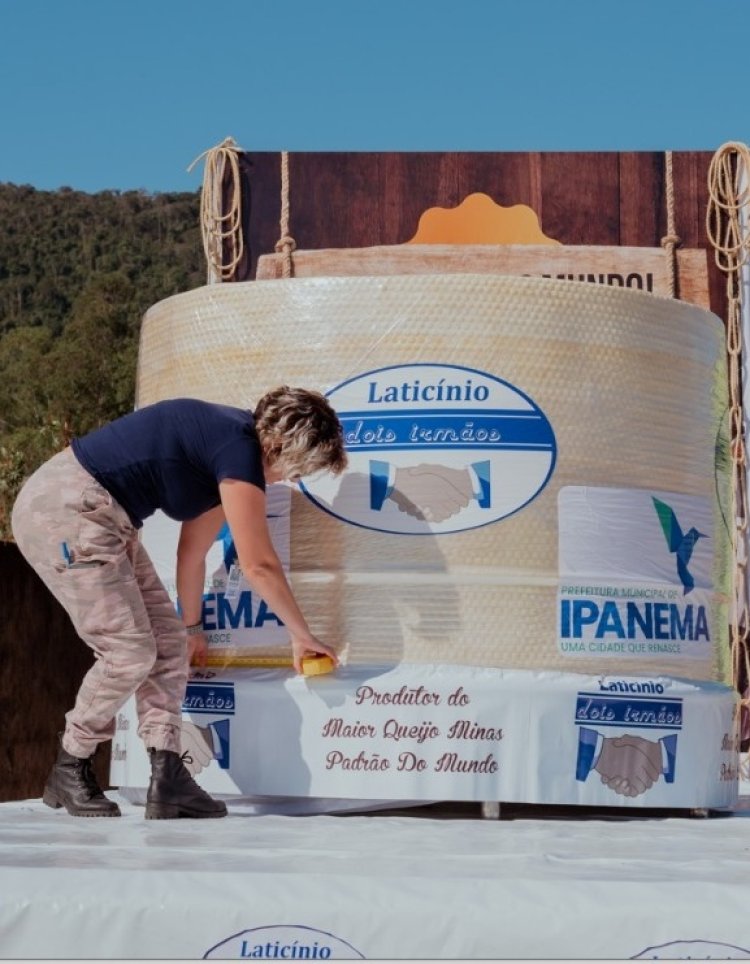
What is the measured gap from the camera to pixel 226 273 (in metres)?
6.62

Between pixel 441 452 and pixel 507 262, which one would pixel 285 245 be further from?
pixel 441 452

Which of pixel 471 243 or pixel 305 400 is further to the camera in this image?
pixel 471 243

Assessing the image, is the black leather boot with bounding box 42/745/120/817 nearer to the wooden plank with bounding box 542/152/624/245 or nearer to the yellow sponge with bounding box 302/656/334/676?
the yellow sponge with bounding box 302/656/334/676

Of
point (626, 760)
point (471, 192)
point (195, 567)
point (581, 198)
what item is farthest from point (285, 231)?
point (626, 760)

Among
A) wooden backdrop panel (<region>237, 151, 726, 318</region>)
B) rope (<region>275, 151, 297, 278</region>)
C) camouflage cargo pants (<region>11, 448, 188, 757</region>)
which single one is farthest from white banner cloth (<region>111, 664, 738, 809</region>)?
wooden backdrop panel (<region>237, 151, 726, 318</region>)

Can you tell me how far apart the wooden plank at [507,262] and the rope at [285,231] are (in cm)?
4

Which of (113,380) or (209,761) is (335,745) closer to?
(209,761)

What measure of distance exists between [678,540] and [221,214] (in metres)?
3.02

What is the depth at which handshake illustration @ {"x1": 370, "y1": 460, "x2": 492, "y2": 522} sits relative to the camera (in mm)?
4227

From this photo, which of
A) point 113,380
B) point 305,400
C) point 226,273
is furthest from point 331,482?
point 113,380

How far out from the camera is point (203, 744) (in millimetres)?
4402

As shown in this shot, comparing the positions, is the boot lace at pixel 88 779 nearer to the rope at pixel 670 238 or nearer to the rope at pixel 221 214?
the rope at pixel 221 214

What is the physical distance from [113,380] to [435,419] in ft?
126

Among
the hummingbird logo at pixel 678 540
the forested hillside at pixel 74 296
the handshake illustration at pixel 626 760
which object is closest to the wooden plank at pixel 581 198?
the hummingbird logo at pixel 678 540
